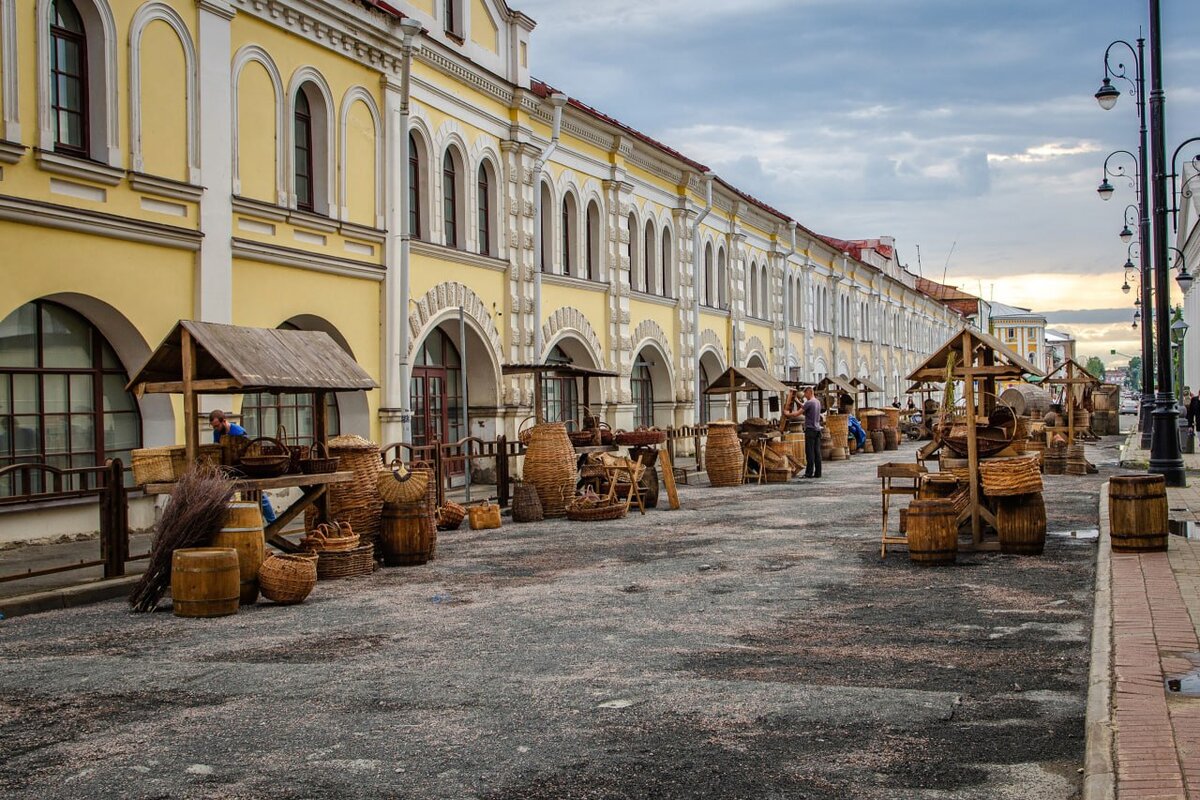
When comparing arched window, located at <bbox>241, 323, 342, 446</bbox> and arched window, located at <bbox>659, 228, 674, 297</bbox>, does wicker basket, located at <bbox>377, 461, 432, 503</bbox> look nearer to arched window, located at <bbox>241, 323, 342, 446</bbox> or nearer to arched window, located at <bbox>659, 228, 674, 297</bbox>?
arched window, located at <bbox>241, 323, 342, 446</bbox>

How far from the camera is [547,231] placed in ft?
84.2

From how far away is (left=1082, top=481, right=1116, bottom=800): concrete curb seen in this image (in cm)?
491

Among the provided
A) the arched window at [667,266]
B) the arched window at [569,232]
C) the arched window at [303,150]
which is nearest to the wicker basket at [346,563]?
the arched window at [303,150]

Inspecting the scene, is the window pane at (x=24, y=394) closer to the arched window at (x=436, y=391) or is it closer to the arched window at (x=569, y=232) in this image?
the arched window at (x=436, y=391)

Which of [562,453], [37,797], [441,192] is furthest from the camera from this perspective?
[441,192]

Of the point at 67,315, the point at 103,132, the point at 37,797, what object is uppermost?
the point at 103,132

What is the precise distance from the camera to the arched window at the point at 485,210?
75.1 feet

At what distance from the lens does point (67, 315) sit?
46.1 ft

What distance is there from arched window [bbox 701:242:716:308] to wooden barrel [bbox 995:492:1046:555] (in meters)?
22.7

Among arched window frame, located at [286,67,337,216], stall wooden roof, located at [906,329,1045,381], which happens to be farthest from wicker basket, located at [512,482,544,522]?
stall wooden roof, located at [906,329,1045,381]

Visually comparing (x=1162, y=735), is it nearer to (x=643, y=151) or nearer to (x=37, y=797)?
(x=37, y=797)

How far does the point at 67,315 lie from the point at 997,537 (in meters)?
10.3

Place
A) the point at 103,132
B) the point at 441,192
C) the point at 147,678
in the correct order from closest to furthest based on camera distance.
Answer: the point at 147,678 → the point at 103,132 → the point at 441,192

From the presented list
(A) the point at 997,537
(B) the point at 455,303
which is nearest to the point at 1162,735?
(A) the point at 997,537
